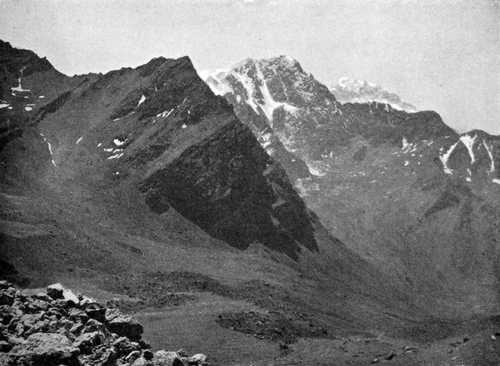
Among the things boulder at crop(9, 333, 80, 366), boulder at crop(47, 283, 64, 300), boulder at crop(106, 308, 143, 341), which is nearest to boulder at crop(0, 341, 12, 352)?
boulder at crop(9, 333, 80, 366)

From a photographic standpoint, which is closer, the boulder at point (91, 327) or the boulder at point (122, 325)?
the boulder at point (91, 327)

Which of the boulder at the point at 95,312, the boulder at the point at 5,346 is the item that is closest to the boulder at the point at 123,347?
the boulder at the point at 5,346

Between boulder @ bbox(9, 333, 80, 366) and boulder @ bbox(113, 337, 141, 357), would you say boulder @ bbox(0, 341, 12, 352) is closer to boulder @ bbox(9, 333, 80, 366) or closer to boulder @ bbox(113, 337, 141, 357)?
boulder @ bbox(9, 333, 80, 366)

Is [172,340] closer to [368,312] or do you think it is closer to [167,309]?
[167,309]

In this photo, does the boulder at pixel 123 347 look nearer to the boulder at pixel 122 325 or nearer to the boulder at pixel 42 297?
the boulder at pixel 42 297

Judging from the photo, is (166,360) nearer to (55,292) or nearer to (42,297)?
(42,297)

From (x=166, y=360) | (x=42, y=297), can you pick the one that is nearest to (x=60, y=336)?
(x=166, y=360)

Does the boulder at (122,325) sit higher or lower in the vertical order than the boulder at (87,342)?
lower
